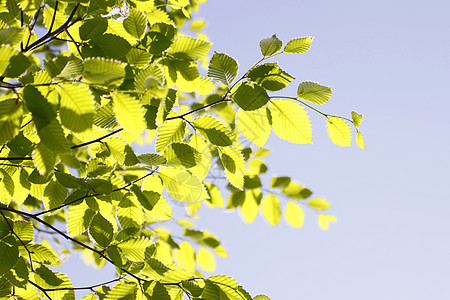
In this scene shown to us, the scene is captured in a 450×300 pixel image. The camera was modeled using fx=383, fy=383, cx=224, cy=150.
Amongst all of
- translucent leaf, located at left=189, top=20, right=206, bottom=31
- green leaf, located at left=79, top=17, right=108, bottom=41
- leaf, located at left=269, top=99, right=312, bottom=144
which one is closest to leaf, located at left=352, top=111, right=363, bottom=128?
leaf, located at left=269, top=99, right=312, bottom=144

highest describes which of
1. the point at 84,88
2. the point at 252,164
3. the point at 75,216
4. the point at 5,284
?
the point at 252,164

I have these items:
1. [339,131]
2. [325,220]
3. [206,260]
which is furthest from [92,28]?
[325,220]

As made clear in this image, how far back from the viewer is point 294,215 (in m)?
2.18

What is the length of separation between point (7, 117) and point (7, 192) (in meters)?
0.68

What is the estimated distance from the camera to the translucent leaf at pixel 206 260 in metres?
2.33

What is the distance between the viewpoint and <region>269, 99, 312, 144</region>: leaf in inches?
47.3

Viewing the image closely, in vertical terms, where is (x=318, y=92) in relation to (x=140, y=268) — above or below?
above

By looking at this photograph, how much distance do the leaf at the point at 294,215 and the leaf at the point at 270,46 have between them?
1.19 meters

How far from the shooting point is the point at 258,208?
7.30 feet

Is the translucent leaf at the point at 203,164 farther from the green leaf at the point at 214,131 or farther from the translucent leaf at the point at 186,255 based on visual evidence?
the translucent leaf at the point at 186,255

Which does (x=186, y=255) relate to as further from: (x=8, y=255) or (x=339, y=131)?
(x=339, y=131)

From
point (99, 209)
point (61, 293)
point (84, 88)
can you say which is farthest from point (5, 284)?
point (84, 88)

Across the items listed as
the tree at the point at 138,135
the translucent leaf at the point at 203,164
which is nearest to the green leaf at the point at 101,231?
the tree at the point at 138,135

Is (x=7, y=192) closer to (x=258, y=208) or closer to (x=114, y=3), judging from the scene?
(x=114, y=3)
